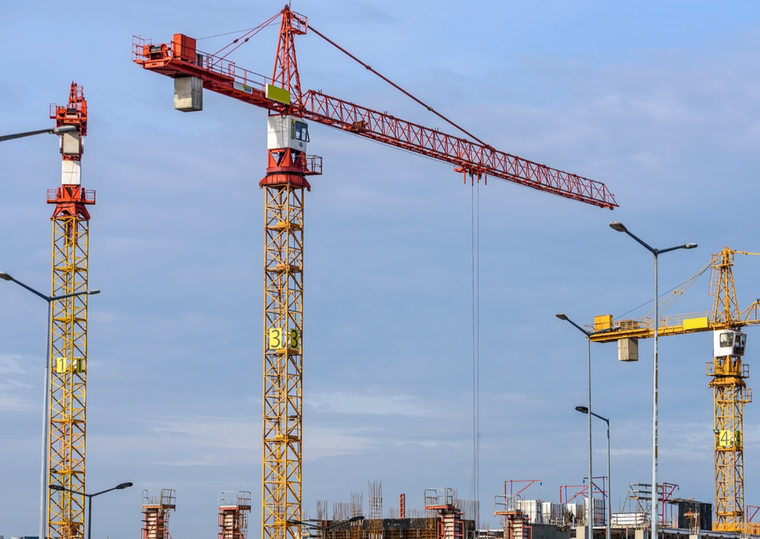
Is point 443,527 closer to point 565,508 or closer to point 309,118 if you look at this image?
point 565,508

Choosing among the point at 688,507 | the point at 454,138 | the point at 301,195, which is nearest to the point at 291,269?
the point at 301,195

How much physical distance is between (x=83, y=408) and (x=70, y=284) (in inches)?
443

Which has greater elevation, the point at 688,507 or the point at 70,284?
the point at 70,284

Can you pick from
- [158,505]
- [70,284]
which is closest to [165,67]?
[70,284]

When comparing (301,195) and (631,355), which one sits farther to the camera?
(631,355)

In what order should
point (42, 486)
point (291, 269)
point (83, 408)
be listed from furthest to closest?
1. point (83, 408)
2. point (291, 269)
3. point (42, 486)

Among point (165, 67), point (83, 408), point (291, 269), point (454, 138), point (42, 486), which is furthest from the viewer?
point (454, 138)

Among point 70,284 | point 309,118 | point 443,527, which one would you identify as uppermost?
point 309,118

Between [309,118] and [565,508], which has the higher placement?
[309,118]

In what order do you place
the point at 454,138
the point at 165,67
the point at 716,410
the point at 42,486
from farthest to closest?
the point at 716,410
the point at 454,138
the point at 165,67
the point at 42,486

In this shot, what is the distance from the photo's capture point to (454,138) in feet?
471

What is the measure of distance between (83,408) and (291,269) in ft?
82.0

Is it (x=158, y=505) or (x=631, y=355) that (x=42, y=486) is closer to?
(x=158, y=505)

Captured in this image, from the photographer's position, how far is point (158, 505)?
128m
